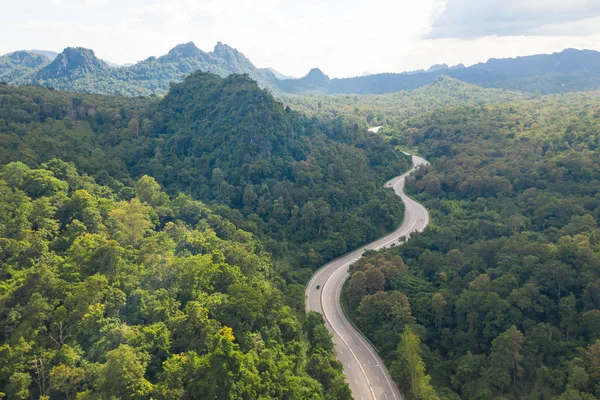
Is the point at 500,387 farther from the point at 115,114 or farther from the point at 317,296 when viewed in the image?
the point at 115,114

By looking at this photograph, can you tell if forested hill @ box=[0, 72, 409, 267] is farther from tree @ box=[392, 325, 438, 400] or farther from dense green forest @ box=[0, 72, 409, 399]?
tree @ box=[392, 325, 438, 400]

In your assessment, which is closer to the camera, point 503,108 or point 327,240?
point 327,240

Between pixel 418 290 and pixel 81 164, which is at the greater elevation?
pixel 81 164

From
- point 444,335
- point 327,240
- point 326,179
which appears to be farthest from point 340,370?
point 326,179

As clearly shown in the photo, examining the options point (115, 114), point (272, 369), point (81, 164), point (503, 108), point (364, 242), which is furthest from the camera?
point (503, 108)

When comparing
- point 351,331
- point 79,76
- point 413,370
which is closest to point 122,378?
point 413,370

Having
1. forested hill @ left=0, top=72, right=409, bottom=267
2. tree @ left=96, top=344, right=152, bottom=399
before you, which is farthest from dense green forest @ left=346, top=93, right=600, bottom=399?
tree @ left=96, top=344, right=152, bottom=399

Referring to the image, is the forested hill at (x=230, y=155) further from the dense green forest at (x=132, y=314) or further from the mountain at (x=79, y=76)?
the mountain at (x=79, y=76)
